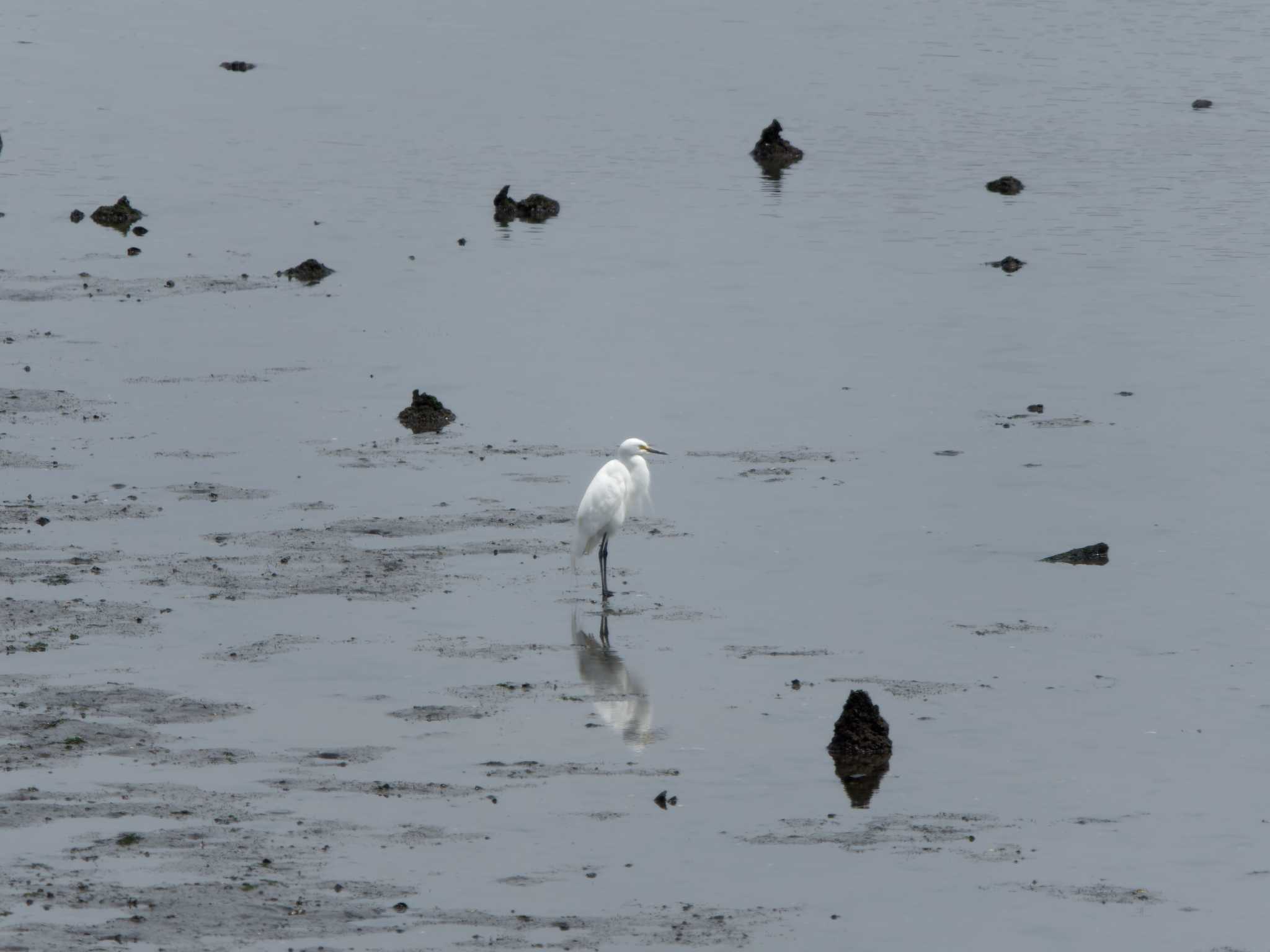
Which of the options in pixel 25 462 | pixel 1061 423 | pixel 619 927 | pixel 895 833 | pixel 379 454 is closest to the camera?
pixel 619 927

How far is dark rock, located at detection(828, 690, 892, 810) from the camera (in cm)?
1744

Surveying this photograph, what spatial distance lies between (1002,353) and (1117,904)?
1963 centimetres

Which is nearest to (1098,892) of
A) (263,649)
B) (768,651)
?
(768,651)

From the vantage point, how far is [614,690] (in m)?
19.1

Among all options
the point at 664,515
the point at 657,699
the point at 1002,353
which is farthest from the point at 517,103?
the point at 657,699

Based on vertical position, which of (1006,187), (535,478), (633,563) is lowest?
(633,563)

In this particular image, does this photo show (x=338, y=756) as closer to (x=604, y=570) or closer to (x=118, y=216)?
(x=604, y=570)

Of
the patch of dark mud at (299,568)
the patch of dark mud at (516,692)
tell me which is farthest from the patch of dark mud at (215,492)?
the patch of dark mud at (516,692)

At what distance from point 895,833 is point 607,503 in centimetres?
668

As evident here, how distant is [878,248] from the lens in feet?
143

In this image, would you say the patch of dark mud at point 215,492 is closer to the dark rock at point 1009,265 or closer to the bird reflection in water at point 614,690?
the bird reflection in water at point 614,690

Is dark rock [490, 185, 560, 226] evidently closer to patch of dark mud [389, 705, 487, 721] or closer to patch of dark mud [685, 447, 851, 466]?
patch of dark mud [685, 447, 851, 466]

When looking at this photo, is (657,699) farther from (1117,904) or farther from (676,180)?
(676,180)

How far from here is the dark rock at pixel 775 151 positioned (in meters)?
56.3
